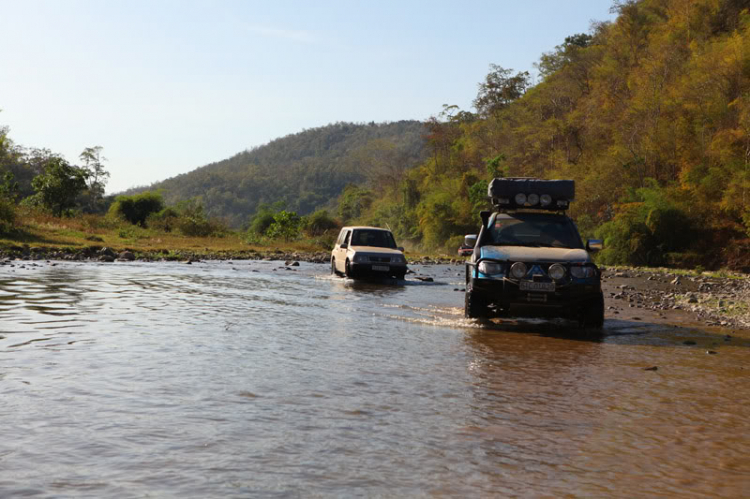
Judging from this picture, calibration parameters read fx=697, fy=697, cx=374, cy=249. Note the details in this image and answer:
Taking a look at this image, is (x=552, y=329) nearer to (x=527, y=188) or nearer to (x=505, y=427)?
(x=527, y=188)

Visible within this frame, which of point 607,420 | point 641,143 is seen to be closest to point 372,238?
point 607,420

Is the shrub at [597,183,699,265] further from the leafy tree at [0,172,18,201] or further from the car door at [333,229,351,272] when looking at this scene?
the leafy tree at [0,172,18,201]

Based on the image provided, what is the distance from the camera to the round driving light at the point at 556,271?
32.8ft

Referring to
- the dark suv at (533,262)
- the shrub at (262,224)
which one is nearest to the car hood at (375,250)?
the dark suv at (533,262)

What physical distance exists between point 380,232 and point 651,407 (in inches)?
629

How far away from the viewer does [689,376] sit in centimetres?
724

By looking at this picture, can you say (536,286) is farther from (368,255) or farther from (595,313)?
(368,255)

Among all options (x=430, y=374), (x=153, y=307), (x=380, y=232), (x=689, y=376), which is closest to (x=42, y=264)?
(x=380, y=232)

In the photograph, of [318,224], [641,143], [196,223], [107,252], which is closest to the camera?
[107,252]

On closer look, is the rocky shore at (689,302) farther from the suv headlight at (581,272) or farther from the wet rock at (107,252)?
the wet rock at (107,252)

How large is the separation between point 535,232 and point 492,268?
156 cm

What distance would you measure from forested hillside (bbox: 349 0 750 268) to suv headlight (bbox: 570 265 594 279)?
2522cm

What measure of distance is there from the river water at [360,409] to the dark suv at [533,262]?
19.2 inches

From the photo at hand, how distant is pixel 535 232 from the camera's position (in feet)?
37.3
